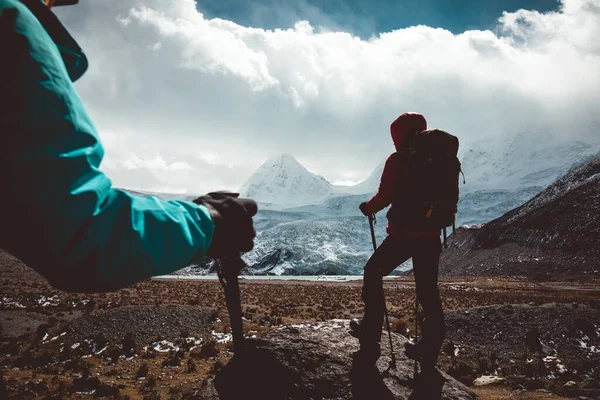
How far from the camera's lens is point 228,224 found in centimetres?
A: 155

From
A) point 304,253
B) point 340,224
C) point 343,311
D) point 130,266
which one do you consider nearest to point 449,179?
point 130,266

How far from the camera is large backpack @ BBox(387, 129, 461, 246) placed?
4.44m

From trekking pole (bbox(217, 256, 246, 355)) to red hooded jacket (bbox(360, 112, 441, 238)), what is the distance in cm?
292

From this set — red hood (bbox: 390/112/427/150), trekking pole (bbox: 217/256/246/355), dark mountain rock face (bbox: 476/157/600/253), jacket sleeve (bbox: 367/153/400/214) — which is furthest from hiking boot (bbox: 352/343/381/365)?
dark mountain rock face (bbox: 476/157/600/253)

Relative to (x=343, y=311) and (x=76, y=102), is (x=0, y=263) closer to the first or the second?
(x=343, y=311)

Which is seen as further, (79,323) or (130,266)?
(79,323)

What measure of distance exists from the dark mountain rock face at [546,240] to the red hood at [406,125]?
67.8 meters

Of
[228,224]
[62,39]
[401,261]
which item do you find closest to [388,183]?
[401,261]

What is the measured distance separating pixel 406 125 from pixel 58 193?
4714 mm

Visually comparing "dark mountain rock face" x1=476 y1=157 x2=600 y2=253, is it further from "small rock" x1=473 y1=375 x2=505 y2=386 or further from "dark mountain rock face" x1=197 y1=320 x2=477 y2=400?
"dark mountain rock face" x1=197 y1=320 x2=477 y2=400

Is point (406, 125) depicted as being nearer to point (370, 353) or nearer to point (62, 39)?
point (370, 353)

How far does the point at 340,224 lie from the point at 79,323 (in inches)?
4500

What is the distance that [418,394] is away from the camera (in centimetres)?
470

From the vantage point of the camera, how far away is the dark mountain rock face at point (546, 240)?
61875mm
